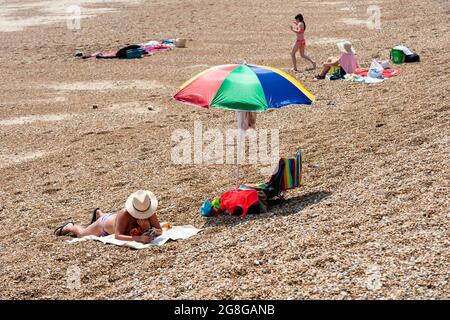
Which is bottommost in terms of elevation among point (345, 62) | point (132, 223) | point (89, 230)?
point (89, 230)

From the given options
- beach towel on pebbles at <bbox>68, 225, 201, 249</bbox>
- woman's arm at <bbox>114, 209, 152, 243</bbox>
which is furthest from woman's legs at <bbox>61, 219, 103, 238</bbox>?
woman's arm at <bbox>114, 209, 152, 243</bbox>

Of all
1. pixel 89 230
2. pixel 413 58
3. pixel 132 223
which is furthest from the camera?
pixel 413 58

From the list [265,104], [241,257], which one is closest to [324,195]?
[265,104]

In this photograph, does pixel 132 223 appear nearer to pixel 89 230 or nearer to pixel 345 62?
pixel 89 230

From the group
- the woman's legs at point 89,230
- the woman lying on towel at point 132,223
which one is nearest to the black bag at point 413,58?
the woman lying on towel at point 132,223

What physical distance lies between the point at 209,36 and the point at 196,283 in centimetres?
1709

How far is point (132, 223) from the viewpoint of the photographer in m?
7.11

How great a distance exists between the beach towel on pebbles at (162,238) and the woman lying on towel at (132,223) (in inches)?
2.1

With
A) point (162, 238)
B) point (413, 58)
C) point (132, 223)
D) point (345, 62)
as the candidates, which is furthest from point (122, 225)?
point (413, 58)

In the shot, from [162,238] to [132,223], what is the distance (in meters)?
0.37

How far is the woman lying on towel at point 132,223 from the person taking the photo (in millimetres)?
6879

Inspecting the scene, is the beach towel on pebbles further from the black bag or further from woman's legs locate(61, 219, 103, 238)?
the black bag

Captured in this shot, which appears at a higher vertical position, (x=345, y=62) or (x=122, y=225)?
(x=345, y=62)

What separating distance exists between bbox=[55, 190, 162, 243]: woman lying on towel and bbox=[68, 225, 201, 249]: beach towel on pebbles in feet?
0.17
